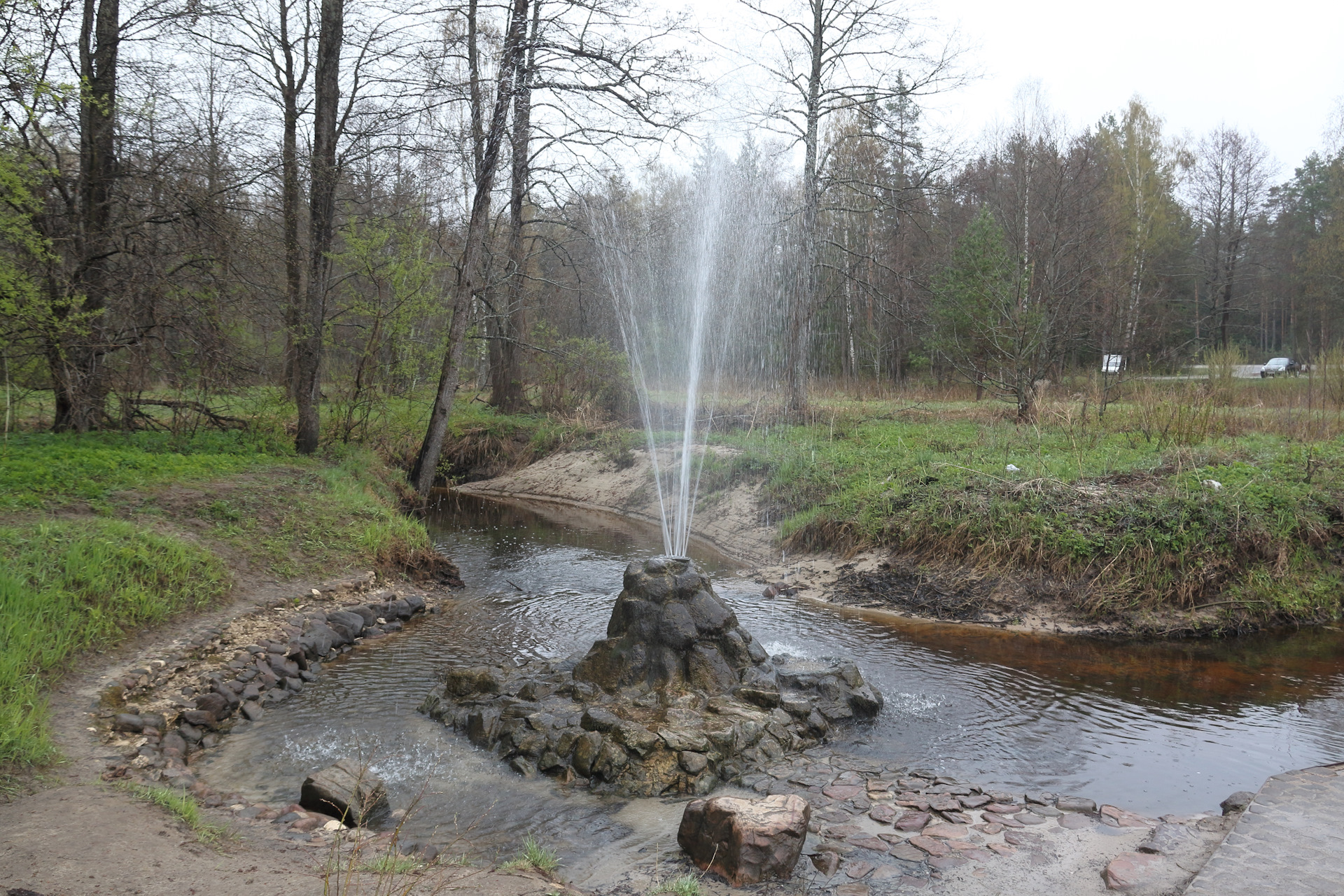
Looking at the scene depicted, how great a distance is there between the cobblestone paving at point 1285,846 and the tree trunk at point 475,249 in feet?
39.6

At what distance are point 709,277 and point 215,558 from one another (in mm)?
9974

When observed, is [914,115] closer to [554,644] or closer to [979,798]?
[554,644]

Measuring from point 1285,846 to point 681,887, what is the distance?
9.48 ft

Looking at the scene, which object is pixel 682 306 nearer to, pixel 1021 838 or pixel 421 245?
pixel 421 245

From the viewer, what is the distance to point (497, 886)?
11.6 feet

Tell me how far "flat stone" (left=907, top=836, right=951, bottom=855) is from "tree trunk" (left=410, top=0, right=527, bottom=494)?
36.7ft

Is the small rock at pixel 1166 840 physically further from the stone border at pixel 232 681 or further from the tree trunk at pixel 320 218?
the tree trunk at pixel 320 218

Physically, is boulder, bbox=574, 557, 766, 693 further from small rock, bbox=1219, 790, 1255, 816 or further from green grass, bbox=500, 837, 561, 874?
small rock, bbox=1219, 790, 1255, 816

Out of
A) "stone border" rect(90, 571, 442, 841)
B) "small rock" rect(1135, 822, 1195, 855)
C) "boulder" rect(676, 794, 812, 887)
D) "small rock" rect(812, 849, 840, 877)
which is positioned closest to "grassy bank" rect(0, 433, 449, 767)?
"stone border" rect(90, 571, 442, 841)

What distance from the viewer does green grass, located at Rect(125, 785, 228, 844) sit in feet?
13.1

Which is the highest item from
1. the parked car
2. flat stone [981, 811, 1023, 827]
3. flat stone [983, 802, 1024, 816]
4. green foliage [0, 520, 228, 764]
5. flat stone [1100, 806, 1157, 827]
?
Answer: the parked car

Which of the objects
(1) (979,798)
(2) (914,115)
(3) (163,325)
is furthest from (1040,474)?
(3) (163,325)

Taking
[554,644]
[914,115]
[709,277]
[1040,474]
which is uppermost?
[914,115]

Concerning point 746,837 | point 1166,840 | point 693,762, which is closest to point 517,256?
point 693,762
